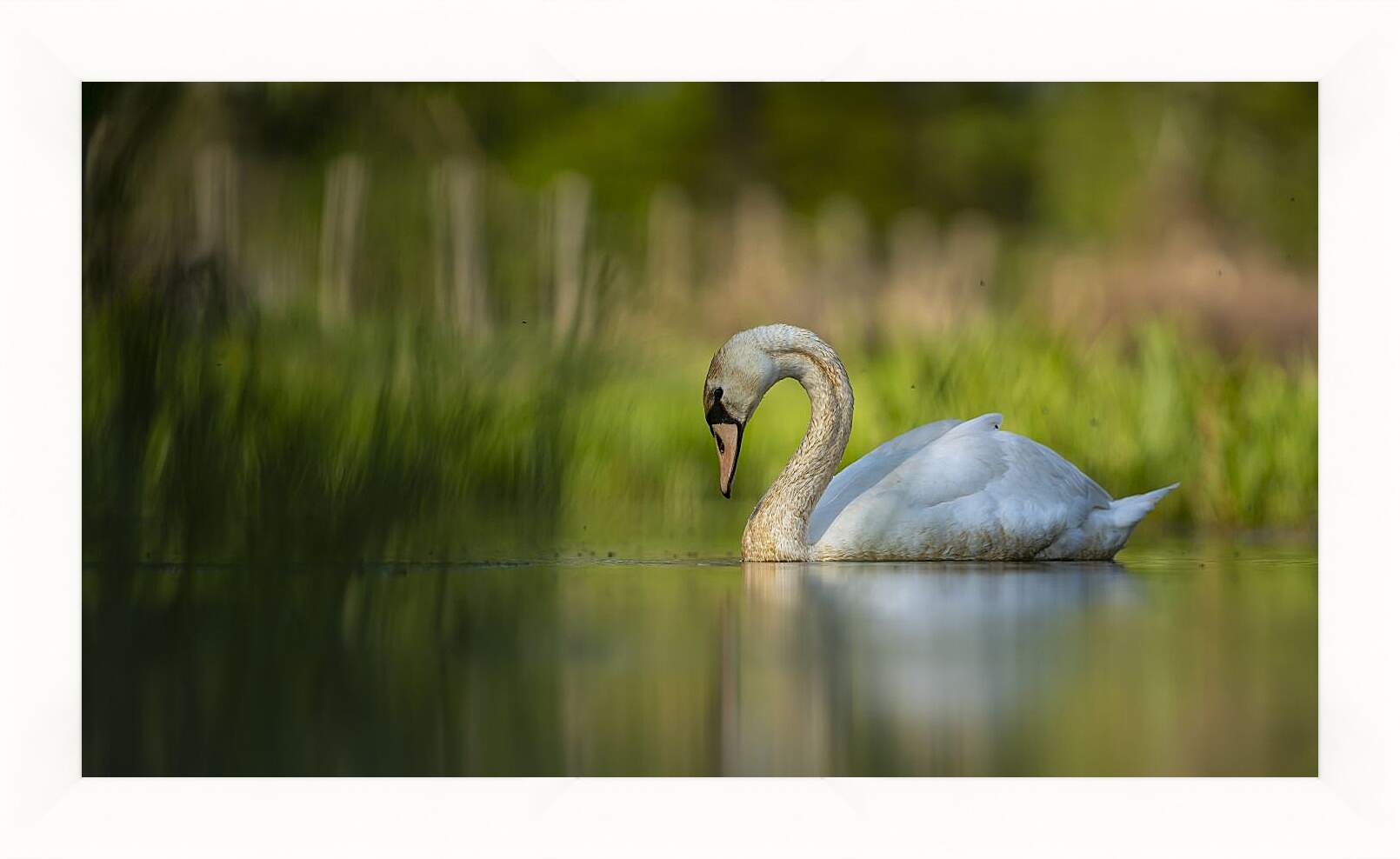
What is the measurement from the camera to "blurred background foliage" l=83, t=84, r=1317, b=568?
5.61 m

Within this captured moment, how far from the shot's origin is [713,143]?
829 cm

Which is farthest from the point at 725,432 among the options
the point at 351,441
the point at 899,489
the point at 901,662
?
the point at 901,662

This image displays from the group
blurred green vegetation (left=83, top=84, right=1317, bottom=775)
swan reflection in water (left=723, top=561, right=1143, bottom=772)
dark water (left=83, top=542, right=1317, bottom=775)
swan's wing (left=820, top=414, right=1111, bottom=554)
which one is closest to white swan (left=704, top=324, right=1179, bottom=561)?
swan's wing (left=820, top=414, right=1111, bottom=554)

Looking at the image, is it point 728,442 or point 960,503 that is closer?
point 960,503

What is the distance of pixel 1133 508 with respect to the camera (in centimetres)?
682

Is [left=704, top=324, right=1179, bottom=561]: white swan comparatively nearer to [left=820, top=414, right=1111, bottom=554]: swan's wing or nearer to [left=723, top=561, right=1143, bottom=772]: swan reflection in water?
[left=820, top=414, right=1111, bottom=554]: swan's wing

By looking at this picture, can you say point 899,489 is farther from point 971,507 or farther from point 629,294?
point 629,294

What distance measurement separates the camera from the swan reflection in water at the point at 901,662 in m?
3.44

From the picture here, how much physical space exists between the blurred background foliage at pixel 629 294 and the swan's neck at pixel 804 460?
443mm

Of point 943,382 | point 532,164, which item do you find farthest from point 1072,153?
point 532,164

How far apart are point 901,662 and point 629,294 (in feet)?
12.4

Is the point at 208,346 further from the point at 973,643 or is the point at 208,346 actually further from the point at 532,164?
the point at 973,643

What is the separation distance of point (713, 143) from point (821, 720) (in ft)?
16.8
